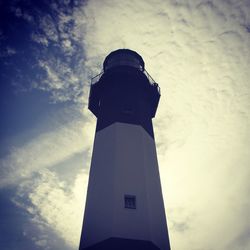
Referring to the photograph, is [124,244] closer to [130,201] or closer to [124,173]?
[130,201]

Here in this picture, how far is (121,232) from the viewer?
37.8ft

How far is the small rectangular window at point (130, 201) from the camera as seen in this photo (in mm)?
12664

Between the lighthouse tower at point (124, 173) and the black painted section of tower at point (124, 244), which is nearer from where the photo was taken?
the black painted section of tower at point (124, 244)

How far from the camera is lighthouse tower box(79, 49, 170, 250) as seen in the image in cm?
1175

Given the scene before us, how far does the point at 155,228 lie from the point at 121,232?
6.23ft

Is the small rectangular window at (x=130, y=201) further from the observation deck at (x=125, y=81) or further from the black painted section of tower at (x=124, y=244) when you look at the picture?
the observation deck at (x=125, y=81)

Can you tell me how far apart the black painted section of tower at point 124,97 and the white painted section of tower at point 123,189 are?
3.79 feet

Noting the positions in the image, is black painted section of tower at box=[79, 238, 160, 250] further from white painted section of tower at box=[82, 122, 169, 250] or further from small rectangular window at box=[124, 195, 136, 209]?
small rectangular window at box=[124, 195, 136, 209]

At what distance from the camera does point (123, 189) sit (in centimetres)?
1317

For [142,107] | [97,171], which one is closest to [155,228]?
[97,171]

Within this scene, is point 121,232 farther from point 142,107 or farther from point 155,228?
point 142,107

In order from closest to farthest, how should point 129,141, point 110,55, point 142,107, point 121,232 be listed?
point 121,232 → point 129,141 → point 142,107 → point 110,55

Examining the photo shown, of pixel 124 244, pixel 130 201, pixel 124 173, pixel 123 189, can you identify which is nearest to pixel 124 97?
pixel 124 173

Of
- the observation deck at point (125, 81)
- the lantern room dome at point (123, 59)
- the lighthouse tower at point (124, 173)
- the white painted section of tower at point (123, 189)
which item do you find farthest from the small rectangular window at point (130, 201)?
the lantern room dome at point (123, 59)
